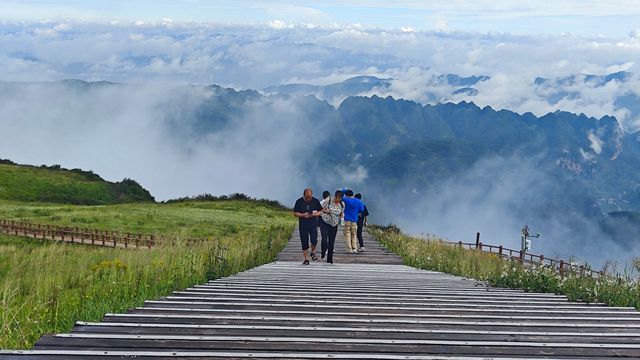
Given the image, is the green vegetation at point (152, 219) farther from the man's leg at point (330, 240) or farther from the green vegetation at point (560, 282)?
the green vegetation at point (560, 282)

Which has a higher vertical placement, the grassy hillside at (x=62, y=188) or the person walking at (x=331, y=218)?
the grassy hillside at (x=62, y=188)

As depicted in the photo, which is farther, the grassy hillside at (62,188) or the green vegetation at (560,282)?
the grassy hillside at (62,188)

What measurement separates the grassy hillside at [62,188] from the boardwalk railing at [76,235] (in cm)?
2954

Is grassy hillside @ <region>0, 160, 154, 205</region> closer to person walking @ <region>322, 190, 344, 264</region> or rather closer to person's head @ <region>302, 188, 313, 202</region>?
person walking @ <region>322, 190, 344, 264</region>

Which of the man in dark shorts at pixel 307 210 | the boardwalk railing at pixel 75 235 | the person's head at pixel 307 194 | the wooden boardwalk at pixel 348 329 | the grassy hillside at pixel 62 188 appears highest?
the grassy hillside at pixel 62 188

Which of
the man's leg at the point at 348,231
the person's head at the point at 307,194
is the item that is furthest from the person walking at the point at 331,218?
the man's leg at the point at 348,231

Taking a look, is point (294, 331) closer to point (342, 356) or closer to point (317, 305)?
point (342, 356)

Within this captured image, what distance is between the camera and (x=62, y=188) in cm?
7519

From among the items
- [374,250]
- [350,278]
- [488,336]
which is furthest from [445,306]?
[374,250]

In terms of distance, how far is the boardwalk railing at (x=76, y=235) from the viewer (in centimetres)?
3234

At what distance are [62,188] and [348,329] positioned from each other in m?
74.0

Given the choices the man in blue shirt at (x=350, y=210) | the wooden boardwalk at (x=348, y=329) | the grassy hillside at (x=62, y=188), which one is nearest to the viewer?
the wooden boardwalk at (x=348, y=329)

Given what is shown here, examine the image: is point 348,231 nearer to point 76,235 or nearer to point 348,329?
point 348,329

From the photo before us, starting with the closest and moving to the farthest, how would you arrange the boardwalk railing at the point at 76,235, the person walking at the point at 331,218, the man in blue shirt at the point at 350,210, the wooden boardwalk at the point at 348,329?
the wooden boardwalk at the point at 348,329 < the person walking at the point at 331,218 < the man in blue shirt at the point at 350,210 < the boardwalk railing at the point at 76,235
